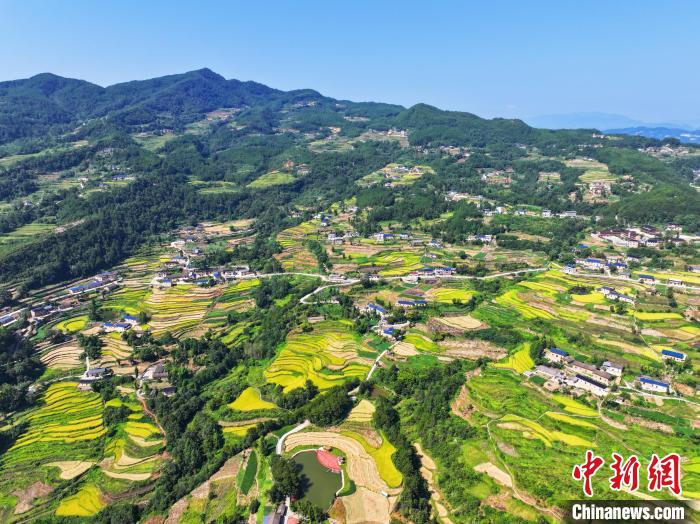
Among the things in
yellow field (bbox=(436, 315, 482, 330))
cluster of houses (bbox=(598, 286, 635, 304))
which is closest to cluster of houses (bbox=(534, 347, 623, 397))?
yellow field (bbox=(436, 315, 482, 330))

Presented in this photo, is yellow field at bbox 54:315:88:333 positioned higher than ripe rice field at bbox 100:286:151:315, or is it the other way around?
ripe rice field at bbox 100:286:151:315

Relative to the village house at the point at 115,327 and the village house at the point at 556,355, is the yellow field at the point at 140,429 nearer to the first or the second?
the village house at the point at 115,327

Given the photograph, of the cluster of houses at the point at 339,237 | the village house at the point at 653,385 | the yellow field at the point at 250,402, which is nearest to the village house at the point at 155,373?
the yellow field at the point at 250,402

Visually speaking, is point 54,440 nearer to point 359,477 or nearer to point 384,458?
point 359,477

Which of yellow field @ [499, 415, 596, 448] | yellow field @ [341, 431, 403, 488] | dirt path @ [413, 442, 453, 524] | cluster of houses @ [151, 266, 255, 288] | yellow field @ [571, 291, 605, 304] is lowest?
yellow field @ [341, 431, 403, 488]

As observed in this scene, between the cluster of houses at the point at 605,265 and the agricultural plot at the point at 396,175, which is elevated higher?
the agricultural plot at the point at 396,175

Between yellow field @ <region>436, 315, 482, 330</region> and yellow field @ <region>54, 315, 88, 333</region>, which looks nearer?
yellow field @ <region>436, 315, 482, 330</region>

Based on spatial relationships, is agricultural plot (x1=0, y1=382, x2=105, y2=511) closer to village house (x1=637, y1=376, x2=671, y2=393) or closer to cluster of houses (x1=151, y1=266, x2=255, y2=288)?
cluster of houses (x1=151, y1=266, x2=255, y2=288)
